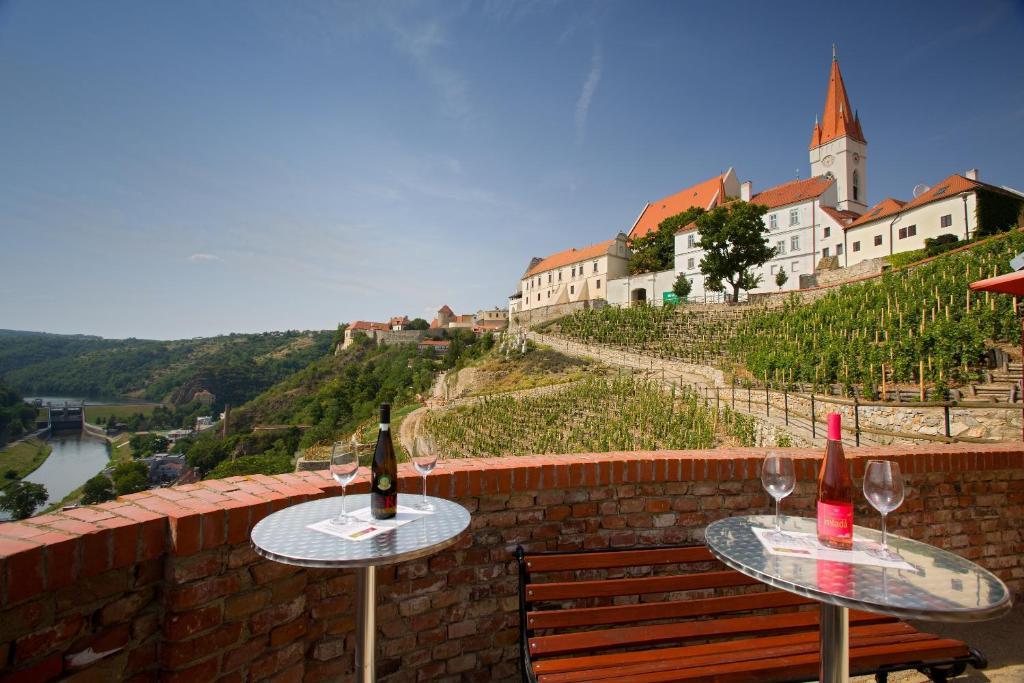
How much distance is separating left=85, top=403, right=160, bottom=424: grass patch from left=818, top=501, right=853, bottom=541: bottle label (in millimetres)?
59706

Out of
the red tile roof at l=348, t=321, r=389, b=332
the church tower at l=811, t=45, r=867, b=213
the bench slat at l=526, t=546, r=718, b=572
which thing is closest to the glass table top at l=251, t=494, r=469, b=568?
the bench slat at l=526, t=546, r=718, b=572

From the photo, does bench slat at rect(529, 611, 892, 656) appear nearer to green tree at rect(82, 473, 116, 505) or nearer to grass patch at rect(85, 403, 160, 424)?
green tree at rect(82, 473, 116, 505)

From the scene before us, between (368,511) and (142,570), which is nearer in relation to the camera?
(142,570)

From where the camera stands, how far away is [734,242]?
29469 millimetres

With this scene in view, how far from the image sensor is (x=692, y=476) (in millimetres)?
2754

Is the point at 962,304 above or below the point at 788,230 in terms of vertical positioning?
below

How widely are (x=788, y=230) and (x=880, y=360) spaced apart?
25.8 m

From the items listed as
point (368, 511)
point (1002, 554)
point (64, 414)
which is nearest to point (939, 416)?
point (1002, 554)

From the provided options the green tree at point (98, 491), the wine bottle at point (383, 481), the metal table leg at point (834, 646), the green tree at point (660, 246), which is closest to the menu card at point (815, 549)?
the metal table leg at point (834, 646)

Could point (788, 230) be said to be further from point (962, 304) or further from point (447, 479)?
point (447, 479)

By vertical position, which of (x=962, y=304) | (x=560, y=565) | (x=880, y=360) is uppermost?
(x=962, y=304)

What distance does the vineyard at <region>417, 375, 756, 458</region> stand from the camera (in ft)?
34.1

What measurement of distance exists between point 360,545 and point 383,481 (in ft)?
1.06

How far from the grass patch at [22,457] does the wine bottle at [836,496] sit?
109ft
